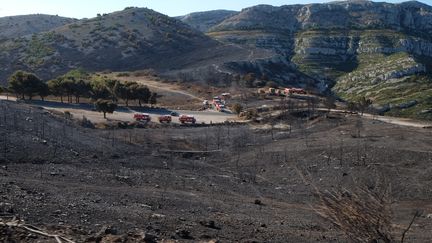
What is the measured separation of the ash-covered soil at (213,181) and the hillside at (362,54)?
193 ft

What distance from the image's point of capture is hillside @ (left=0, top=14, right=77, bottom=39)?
14138cm

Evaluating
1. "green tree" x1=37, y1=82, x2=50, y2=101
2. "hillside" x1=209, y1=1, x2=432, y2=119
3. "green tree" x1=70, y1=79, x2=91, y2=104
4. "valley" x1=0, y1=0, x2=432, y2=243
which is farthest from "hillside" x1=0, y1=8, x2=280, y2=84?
"green tree" x1=37, y1=82, x2=50, y2=101

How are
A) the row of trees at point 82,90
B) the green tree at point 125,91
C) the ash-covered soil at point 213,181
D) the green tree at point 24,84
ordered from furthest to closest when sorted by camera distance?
the green tree at point 125,91 < the row of trees at point 82,90 < the green tree at point 24,84 < the ash-covered soil at point 213,181

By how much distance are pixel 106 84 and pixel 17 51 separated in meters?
48.3

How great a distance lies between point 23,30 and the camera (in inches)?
5728

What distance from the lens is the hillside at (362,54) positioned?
11338cm

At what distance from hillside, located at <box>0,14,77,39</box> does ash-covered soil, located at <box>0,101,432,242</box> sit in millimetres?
110272

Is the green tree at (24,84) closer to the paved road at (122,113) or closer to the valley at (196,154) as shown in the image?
the valley at (196,154)

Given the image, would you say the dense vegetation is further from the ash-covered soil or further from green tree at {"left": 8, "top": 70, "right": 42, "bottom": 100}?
the ash-covered soil

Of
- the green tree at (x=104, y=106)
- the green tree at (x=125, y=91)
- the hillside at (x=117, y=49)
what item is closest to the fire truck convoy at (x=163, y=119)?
the green tree at (x=104, y=106)

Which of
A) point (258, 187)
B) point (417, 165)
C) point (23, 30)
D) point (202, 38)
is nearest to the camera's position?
point (258, 187)

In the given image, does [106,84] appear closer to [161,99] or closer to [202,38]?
[161,99]

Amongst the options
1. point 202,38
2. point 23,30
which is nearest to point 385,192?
point 202,38

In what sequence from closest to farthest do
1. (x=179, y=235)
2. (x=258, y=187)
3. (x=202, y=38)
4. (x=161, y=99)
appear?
(x=179, y=235)
(x=258, y=187)
(x=161, y=99)
(x=202, y=38)
